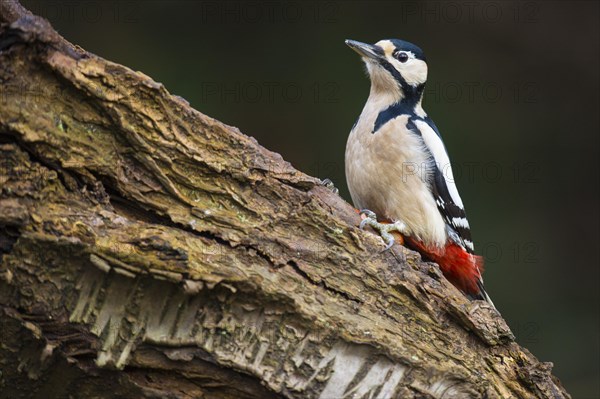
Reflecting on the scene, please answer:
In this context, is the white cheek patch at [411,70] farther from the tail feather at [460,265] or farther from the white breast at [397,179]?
the tail feather at [460,265]

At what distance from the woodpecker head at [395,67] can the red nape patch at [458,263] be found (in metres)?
0.79

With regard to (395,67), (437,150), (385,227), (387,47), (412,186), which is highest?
(387,47)

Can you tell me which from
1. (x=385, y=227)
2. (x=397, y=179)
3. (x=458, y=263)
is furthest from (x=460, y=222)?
(x=385, y=227)

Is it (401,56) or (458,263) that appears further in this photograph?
(401,56)

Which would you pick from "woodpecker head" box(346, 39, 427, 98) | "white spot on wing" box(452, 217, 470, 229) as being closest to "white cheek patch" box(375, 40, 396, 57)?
"woodpecker head" box(346, 39, 427, 98)

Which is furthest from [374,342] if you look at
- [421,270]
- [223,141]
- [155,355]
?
[223,141]

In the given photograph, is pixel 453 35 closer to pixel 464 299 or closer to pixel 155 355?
pixel 464 299

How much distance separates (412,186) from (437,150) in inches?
10.7

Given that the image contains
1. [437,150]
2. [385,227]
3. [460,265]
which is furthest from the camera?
[437,150]

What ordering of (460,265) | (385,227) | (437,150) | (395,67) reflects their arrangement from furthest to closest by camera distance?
(395,67), (437,150), (460,265), (385,227)

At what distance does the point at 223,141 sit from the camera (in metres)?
2.17

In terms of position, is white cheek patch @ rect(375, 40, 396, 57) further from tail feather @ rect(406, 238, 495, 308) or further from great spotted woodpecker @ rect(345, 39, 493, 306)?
tail feather @ rect(406, 238, 495, 308)

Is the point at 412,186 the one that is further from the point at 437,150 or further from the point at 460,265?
the point at 460,265

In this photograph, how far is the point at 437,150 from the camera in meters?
3.18
